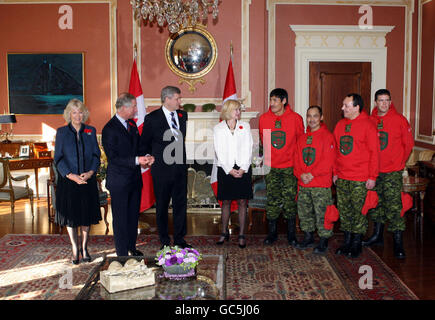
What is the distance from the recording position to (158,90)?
7.62 meters

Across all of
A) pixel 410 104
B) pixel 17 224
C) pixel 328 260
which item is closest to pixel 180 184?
pixel 328 260

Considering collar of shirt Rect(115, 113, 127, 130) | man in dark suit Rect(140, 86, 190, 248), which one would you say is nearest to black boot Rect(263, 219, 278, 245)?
man in dark suit Rect(140, 86, 190, 248)

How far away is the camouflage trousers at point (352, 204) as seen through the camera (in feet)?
14.5

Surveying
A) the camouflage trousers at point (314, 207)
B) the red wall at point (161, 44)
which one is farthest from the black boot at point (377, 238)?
the red wall at point (161, 44)

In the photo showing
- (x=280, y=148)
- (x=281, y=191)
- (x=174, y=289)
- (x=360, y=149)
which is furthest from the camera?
(x=281, y=191)

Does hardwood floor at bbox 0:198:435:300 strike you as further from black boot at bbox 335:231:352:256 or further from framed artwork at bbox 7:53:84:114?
framed artwork at bbox 7:53:84:114

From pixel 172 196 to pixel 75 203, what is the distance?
98 centimetres

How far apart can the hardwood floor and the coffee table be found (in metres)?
1.80

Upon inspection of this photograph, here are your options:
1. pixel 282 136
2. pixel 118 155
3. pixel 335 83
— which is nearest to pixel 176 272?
pixel 118 155

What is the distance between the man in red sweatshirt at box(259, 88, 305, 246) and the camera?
482 cm

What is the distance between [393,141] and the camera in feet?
15.2

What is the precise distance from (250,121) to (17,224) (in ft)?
13.0

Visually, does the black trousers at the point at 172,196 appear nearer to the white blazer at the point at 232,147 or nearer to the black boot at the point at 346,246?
the white blazer at the point at 232,147

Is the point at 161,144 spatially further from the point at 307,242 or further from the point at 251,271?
the point at 307,242
